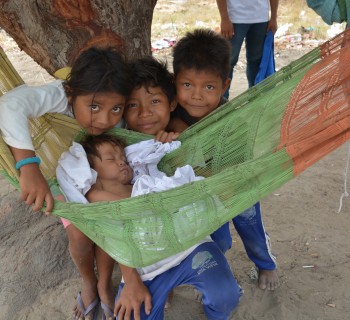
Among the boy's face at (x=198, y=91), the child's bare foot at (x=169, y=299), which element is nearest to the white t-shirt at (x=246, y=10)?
the boy's face at (x=198, y=91)

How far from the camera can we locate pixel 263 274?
74.8 inches

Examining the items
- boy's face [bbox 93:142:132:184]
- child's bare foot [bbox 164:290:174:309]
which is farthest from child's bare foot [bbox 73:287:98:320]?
boy's face [bbox 93:142:132:184]

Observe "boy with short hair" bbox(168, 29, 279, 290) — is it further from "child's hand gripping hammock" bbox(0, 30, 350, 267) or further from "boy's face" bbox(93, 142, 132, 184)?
"boy's face" bbox(93, 142, 132, 184)

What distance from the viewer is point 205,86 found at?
5.44ft

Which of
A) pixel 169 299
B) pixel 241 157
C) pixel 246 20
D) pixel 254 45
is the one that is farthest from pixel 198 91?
pixel 254 45

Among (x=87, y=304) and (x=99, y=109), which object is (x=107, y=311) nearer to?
(x=87, y=304)

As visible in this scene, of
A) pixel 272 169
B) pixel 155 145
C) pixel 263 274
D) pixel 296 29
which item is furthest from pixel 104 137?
pixel 296 29

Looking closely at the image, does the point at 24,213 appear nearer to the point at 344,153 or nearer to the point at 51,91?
the point at 51,91

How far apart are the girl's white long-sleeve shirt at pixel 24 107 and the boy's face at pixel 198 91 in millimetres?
435

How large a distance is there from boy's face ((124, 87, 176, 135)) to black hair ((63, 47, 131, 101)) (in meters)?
0.09

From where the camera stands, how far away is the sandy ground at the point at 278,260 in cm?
182

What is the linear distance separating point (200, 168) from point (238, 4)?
1.83m

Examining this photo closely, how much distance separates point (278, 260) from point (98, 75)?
122cm

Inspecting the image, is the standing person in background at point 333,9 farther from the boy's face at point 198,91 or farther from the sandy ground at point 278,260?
the sandy ground at point 278,260
